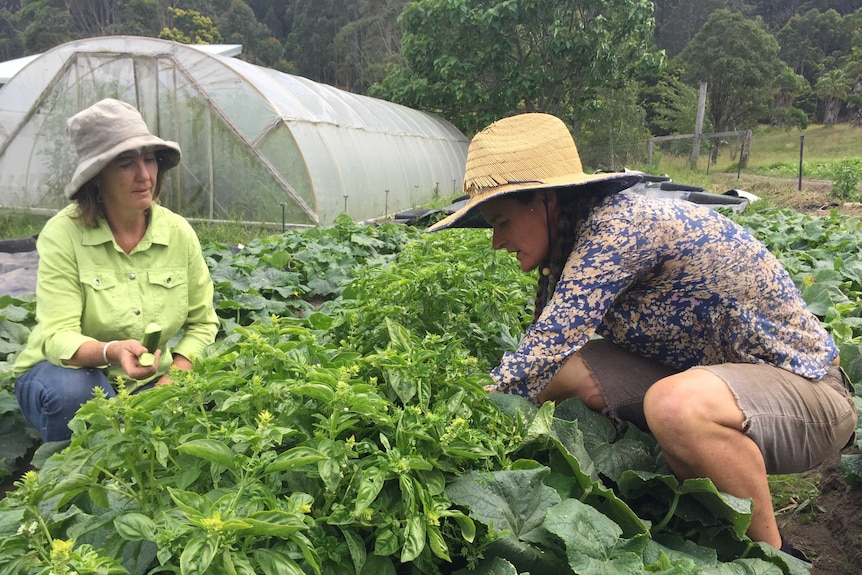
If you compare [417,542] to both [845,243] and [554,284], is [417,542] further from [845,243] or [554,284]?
[845,243]

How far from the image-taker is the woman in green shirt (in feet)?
7.72

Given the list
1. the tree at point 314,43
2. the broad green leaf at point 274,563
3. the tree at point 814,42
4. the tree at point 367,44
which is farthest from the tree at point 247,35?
the broad green leaf at point 274,563

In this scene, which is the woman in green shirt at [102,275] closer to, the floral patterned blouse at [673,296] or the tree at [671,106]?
the floral patterned blouse at [673,296]

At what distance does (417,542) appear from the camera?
131 centimetres

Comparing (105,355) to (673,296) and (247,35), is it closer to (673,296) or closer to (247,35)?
(673,296)

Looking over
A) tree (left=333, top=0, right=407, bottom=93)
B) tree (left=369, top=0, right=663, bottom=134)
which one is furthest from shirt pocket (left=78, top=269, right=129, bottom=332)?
tree (left=333, top=0, right=407, bottom=93)

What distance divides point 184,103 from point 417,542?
7751 millimetres

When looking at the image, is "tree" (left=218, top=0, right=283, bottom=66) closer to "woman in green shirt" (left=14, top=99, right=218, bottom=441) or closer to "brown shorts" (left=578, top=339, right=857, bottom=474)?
"woman in green shirt" (left=14, top=99, right=218, bottom=441)

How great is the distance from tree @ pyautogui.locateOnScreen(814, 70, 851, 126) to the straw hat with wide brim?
35.3m

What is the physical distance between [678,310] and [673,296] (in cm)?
6

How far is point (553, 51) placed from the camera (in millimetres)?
17812

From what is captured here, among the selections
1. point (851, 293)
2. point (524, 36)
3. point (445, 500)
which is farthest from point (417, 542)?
point (524, 36)

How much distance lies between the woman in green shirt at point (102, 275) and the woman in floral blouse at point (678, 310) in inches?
45.2

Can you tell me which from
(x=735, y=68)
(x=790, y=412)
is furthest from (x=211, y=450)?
(x=735, y=68)
